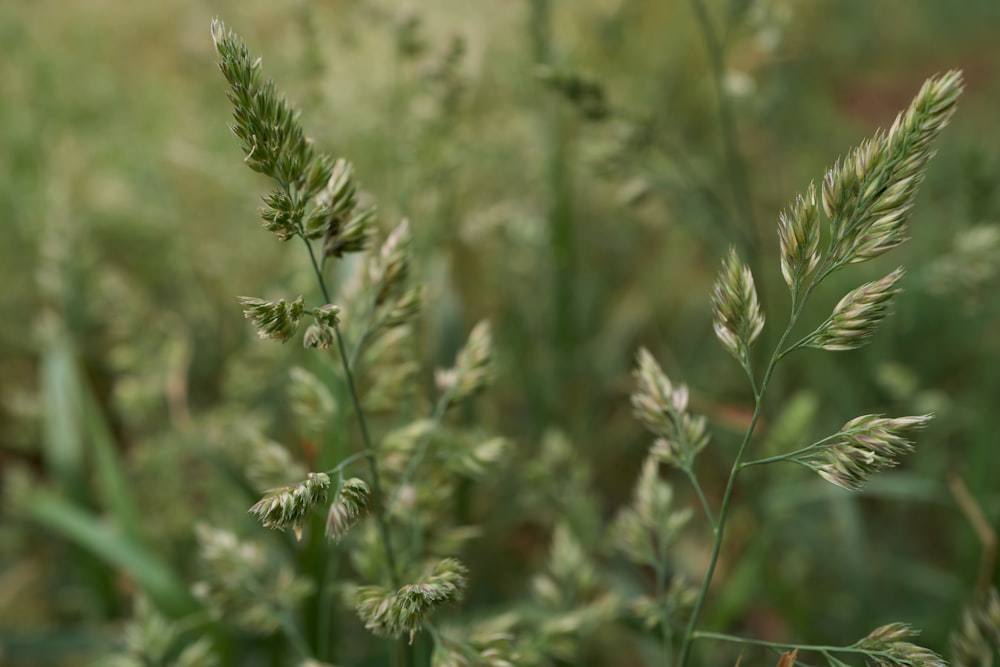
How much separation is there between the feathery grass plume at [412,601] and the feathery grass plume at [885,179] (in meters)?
0.34

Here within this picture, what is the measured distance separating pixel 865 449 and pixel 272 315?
411 millimetres

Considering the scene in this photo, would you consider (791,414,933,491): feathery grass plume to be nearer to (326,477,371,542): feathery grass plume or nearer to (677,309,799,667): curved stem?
(677,309,799,667): curved stem

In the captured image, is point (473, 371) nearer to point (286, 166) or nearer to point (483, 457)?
point (483, 457)

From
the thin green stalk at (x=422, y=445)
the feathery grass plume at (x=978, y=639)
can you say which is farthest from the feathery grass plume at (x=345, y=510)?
the feathery grass plume at (x=978, y=639)

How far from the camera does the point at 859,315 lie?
537 mm

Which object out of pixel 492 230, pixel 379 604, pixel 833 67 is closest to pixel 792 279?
pixel 379 604

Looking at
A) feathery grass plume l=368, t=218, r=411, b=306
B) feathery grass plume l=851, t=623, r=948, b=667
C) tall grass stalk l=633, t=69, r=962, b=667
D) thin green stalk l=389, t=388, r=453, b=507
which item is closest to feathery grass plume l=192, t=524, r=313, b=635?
thin green stalk l=389, t=388, r=453, b=507

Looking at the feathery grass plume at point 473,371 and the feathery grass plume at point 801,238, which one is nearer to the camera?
the feathery grass plume at point 801,238

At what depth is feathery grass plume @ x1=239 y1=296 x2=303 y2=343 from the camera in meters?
0.53

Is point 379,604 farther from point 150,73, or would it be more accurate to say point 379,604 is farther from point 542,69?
point 150,73

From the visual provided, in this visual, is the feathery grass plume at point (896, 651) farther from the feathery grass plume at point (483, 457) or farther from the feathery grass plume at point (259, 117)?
the feathery grass plume at point (259, 117)

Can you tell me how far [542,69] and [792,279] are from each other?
1.93ft

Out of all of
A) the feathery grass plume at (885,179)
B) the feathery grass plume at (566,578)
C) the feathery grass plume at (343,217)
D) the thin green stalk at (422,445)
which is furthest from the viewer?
the feathery grass plume at (566,578)

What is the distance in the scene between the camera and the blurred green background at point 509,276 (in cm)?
126
